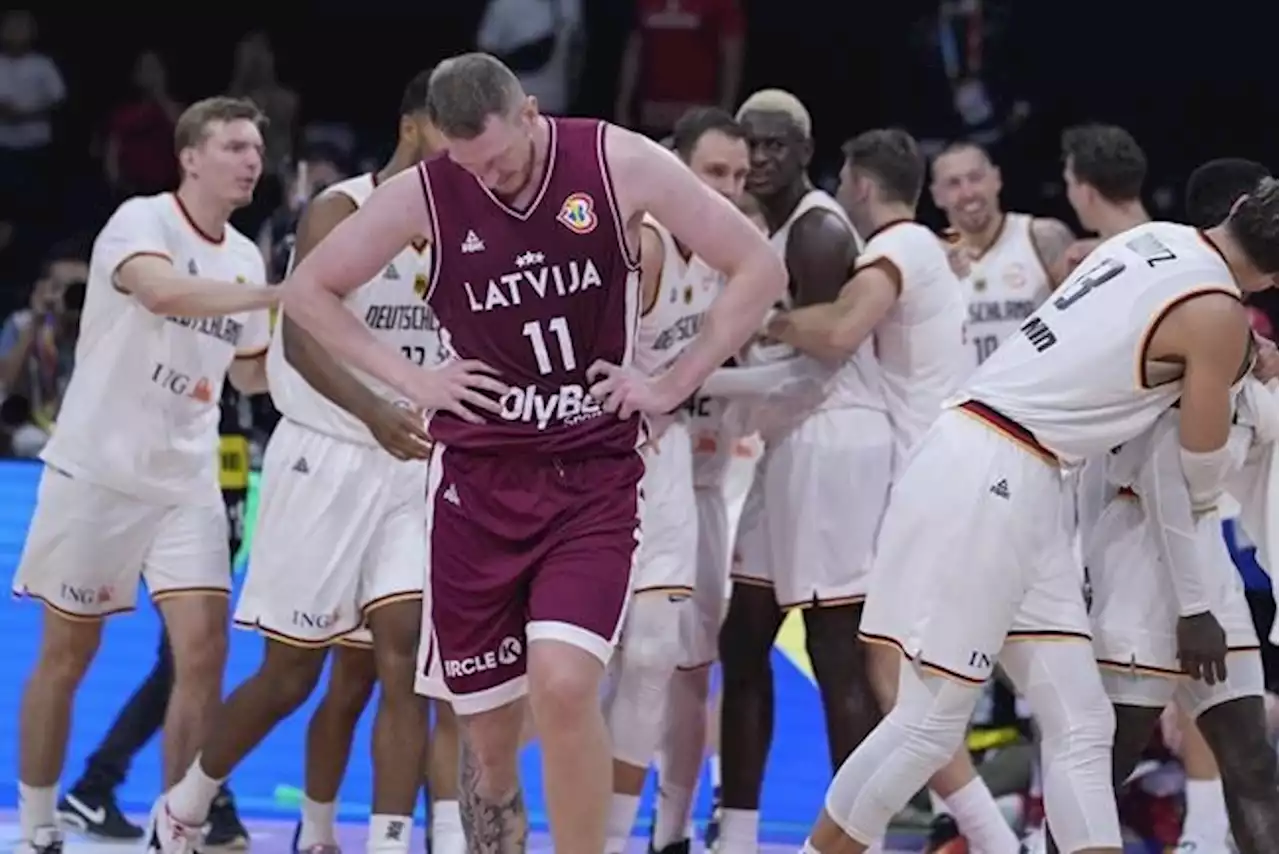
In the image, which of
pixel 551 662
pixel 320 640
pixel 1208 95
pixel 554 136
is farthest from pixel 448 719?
pixel 1208 95

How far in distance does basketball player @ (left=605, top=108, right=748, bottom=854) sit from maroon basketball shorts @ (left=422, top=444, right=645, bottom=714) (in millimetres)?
1096

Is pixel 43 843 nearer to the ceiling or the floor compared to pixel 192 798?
nearer to the floor

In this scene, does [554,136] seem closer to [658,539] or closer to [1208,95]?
[658,539]

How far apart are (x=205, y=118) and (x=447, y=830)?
2.16 metres

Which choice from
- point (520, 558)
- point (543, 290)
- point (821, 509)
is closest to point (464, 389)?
point (543, 290)

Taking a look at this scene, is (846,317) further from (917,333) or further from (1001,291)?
(1001,291)

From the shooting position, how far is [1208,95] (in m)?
14.3

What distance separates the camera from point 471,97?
515 centimetres

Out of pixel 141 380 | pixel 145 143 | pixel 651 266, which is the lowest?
pixel 141 380

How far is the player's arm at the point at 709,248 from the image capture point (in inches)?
211

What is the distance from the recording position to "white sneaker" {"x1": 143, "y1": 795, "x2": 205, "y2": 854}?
6.71 m

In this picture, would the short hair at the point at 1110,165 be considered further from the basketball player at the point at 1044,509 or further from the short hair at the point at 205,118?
the short hair at the point at 205,118

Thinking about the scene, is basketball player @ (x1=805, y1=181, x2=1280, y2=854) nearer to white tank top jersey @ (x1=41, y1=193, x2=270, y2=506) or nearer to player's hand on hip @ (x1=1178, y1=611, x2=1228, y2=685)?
player's hand on hip @ (x1=1178, y1=611, x2=1228, y2=685)

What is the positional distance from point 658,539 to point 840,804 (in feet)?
3.81
